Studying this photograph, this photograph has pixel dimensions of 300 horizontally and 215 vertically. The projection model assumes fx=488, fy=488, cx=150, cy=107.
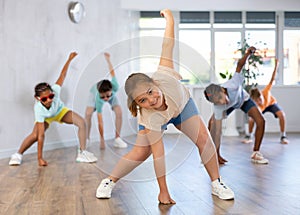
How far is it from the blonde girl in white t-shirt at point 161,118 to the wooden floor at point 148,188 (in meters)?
0.10

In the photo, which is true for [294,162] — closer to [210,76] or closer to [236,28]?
[210,76]

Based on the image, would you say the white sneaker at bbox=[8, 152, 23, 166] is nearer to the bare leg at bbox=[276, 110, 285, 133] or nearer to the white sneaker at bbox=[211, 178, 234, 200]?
the white sneaker at bbox=[211, 178, 234, 200]

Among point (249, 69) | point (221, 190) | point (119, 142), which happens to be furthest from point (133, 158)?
point (249, 69)

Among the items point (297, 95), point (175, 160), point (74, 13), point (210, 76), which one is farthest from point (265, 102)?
point (175, 160)

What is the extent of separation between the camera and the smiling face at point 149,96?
2104 millimetres

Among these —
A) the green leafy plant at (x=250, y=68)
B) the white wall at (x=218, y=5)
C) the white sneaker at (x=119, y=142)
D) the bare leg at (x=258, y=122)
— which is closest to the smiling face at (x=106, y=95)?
the white sneaker at (x=119, y=142)

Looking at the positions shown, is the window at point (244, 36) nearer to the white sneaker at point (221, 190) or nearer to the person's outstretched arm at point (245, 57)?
the person's outstretched arm at point (245, 57)

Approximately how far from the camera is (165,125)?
2.26m

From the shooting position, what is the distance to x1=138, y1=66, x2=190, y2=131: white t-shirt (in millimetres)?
2191

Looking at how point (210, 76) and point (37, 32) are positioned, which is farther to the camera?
point (37, 32)

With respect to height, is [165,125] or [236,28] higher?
[236,28]

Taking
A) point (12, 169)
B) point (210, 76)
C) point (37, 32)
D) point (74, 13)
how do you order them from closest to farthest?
1. point (210, 76)
2. point (12, 169)
3. point (37, 32)
4. point (74, 13)

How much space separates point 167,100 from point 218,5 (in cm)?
539

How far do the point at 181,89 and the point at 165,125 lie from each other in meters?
0.18
